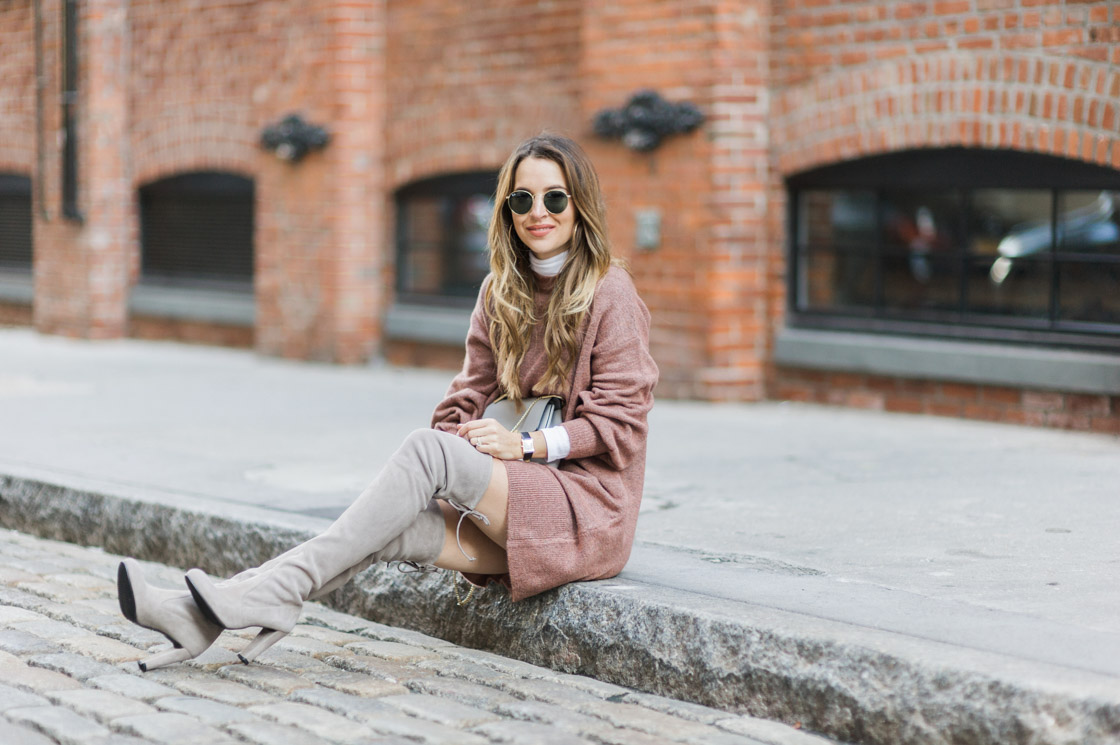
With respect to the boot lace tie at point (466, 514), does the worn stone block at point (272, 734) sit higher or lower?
lower

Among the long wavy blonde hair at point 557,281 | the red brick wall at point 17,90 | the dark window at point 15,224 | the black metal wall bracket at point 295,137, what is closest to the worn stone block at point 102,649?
the long wavy blonde hair at point 557,281

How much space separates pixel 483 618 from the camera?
4.23 metres

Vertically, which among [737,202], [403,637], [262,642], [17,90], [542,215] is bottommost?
[403,637]

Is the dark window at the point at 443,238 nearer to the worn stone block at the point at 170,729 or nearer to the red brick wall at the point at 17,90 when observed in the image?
the red brick wall at the point at 17,90

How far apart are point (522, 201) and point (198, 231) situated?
8.96 metres

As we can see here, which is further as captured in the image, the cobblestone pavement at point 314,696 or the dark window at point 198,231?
→ the dark window at point 198,231

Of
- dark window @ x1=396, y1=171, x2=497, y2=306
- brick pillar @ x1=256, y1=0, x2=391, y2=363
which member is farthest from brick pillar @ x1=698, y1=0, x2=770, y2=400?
brick pillar @ x1=256, y1=0, x2=391, y2=363

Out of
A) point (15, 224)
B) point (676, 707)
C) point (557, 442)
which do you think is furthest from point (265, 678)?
point (15, 224)

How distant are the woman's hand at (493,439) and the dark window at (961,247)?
Answer: 13.9 feet

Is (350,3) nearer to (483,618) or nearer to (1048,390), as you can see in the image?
(1048,390)

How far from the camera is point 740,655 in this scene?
3.53m

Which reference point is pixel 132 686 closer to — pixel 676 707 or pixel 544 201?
pixel 676 707

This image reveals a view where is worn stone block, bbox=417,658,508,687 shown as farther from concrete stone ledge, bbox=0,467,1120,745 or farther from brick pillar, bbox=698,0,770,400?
brick pillar, bbox=698,0,770,400

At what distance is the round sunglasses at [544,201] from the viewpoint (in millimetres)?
4051
